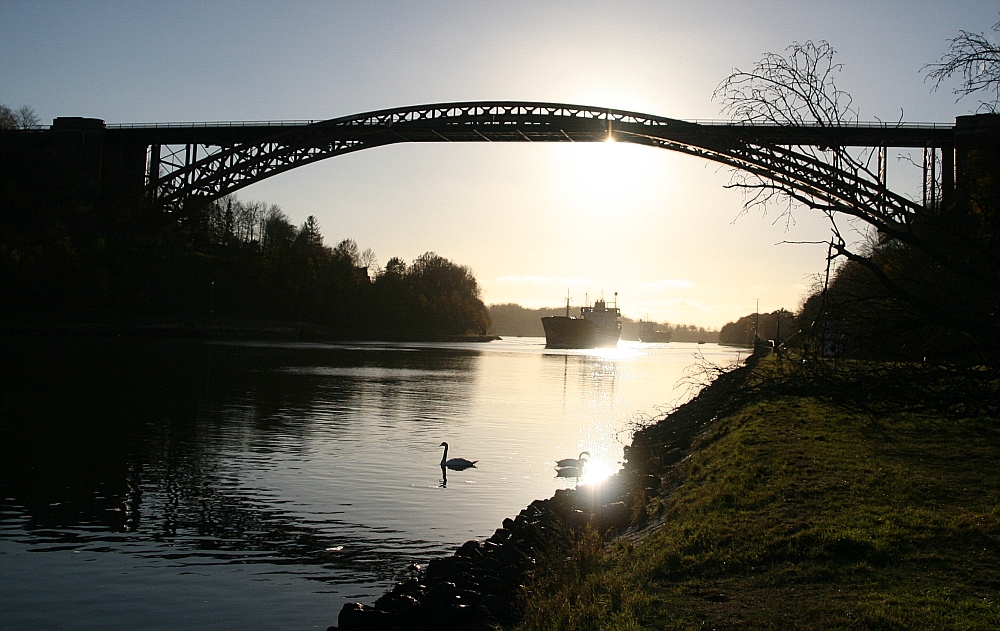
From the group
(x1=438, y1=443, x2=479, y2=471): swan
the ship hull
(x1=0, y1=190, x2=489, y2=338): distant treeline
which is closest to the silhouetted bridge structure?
(x1=0, y1=190, x2=489, y2=338): distant treeline

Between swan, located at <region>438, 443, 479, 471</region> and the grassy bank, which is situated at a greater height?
the grassy bank

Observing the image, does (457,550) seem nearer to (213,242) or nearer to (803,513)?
(803,513)

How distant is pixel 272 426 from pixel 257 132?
141 ft

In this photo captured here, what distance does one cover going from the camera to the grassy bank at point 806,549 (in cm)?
639

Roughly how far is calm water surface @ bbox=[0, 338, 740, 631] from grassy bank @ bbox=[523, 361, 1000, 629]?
288cm

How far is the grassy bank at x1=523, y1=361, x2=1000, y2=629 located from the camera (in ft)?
21.0

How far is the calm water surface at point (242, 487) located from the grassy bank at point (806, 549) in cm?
288

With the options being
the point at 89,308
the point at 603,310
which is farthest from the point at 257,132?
the point at 603,310

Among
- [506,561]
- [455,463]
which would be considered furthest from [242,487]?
[506,561]

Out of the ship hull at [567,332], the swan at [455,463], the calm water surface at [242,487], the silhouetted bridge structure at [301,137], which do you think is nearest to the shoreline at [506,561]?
the calm water surface at [242,487]

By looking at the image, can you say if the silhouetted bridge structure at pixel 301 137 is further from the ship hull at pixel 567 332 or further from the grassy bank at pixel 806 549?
the ship hull at pixel 567 332

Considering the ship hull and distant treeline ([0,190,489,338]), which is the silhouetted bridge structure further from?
the ship hull

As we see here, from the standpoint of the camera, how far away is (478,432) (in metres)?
24.3

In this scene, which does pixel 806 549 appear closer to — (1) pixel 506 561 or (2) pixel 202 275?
(1) pixel 506 561
